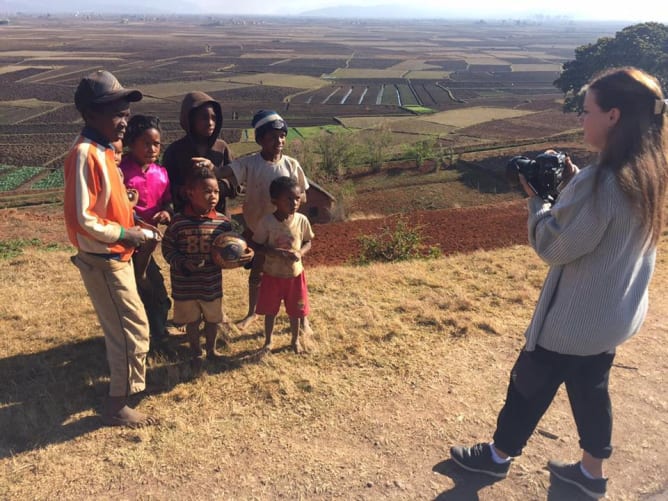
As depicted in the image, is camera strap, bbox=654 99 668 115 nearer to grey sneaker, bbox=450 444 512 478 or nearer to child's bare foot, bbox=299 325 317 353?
grey sneaker, bbox=450 444 512 478

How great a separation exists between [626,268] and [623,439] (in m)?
1.58

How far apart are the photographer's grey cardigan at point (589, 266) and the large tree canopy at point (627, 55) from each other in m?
23.8

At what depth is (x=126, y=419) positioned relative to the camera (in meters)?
3.53

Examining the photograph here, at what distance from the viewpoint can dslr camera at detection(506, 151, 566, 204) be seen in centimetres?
267

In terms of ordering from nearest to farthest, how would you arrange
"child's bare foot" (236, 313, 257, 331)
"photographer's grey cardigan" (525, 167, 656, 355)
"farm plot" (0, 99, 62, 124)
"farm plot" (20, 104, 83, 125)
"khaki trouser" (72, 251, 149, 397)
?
1. "photographer's grey cardigan" (525, 167, 656, 355)
2. "khaki trouser" (72, 251, 149, 397)
3. "child's bare foot" (236, 313, 257, 331)
4. "farm plot" (20, 104, 83, 125)
5. "farm plot" (0, 99, 62, 124)

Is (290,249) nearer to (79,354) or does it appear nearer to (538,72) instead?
(79,354)

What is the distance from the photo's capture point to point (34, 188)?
25.6 metres

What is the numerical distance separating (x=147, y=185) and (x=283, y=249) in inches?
45.5

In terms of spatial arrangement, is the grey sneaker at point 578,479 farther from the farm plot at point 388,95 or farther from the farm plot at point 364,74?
the farm plot at point 364,74

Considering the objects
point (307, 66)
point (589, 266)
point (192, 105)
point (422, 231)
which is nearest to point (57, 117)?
point (422, 231)

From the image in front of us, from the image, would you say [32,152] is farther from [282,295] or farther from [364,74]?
[364,74]

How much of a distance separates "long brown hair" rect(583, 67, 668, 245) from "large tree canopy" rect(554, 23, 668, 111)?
938 inches

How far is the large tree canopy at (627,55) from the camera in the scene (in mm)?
A: 23812

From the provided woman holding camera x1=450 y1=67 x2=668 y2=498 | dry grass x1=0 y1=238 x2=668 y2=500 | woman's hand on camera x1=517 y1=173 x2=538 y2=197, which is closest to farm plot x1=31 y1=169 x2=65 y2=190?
dry grass x1=0 y1=238 x2=668 y2=500
